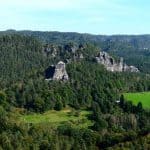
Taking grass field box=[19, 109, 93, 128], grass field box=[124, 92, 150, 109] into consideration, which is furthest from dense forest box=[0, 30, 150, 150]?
grass field box=[124, 92, 150, 109]

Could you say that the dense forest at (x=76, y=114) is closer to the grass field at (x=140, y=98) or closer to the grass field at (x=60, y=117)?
the grass field at (x=60, y=117)

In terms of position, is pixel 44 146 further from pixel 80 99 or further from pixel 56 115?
pixel 80 99

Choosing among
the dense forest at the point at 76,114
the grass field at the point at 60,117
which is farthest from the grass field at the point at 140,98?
the grass field at the point at 60,117

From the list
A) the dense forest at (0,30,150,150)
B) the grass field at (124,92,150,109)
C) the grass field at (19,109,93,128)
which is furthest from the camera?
the grass field at (124,92,150,109)

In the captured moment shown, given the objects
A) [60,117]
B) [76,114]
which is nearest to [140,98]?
[76,114]

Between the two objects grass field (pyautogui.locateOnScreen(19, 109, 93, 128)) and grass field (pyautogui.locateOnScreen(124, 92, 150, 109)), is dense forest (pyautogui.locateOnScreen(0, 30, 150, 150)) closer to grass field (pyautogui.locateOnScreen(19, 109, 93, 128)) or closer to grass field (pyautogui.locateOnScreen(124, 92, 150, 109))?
grass field (pyautogui.locateOnScreen(19, 109, 93, 128))

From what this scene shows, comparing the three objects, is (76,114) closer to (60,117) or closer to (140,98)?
(60,117)

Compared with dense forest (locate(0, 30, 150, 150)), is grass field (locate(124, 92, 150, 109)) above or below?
below
